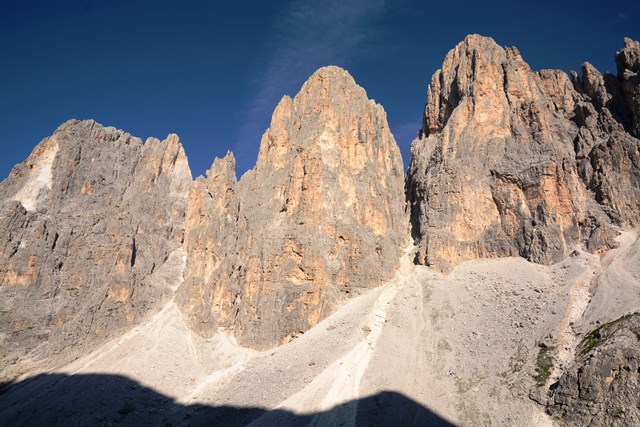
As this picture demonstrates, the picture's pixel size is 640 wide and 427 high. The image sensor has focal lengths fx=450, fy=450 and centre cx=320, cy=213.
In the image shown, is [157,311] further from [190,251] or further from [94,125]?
[94,125]

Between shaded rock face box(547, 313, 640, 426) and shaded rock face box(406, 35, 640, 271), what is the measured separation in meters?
20.6

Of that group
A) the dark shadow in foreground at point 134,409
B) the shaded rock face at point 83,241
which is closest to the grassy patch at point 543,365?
the dark shadow in foreground at point 134,409

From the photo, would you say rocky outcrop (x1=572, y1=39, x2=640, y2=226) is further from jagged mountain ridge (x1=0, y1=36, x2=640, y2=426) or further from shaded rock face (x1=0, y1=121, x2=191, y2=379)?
shaded rock face (x1=0, y1=121, x2=191, y2=379)

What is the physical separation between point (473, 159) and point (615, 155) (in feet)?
58.2

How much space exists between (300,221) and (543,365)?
118ft

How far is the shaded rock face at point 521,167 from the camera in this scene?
5631 cm

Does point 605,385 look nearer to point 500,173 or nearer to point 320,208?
point 500,173

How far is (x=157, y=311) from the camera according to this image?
227 ft

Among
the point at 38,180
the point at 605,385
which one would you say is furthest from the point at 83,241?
the point at 605,385

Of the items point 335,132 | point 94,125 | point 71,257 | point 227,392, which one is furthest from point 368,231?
point 94,125

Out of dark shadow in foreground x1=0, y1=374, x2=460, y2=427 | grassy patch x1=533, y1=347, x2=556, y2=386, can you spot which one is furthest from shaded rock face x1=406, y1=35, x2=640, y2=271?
dark shadow in foreground x1=0, y1=374, x2=460, y2=427

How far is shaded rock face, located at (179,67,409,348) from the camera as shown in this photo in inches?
2327

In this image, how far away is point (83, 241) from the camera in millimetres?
72938

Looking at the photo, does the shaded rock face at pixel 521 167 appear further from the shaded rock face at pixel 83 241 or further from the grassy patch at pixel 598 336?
the shaded rock face at pixel 83 241
